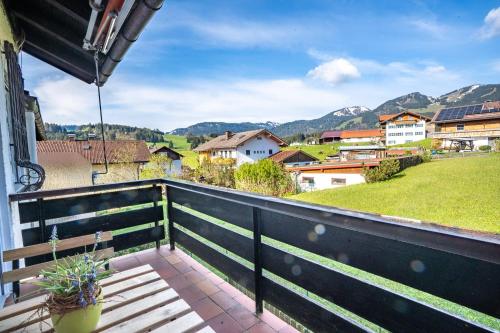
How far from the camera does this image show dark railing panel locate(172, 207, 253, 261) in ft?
6.90

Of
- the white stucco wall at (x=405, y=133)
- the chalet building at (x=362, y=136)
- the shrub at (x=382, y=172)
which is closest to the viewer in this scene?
the shrub at (x=382, y=172)

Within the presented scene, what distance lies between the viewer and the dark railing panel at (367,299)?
1061 millimetres

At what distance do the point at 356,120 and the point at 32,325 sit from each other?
12918cm

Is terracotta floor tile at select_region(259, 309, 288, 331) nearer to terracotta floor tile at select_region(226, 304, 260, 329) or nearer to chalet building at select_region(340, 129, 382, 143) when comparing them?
terracotta floor tile at select_region(226, 304, 260, 329)

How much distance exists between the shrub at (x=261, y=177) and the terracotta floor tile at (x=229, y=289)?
11.7 meters

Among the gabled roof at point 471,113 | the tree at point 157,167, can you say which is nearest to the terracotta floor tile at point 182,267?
the tree at point 157,167

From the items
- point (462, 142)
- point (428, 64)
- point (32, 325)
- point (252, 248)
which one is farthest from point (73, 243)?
point (428, 64)

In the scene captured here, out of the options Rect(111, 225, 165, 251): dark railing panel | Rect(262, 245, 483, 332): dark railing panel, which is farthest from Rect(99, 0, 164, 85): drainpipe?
Rect(111, 225, 165, 251): dark railing panel

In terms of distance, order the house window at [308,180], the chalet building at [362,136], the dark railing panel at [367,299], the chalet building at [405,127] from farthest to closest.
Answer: the chalet building at [362,136], the chalet building at [405,127], the house window at [308,180], the dark railing panel at [367,299]

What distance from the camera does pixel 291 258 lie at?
1.72 metres

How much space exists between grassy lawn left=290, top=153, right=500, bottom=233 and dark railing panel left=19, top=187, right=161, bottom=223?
8686mm

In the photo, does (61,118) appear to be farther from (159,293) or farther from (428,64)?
(428,64)

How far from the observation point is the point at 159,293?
137 centimetres

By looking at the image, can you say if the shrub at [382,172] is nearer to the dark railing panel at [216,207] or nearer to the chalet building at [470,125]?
the dark railing panel at [216,207]
